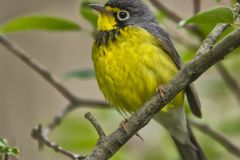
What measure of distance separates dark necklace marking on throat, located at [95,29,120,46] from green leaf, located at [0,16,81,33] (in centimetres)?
17

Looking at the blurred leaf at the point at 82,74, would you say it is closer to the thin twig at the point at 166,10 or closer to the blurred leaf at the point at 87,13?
the blurred leaf at the point at 87,13

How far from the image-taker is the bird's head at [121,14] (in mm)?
4391

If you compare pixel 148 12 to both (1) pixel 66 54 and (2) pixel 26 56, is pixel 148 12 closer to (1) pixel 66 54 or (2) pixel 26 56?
(2) pixel 26 56

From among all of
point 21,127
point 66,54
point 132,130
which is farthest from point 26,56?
point 66,54

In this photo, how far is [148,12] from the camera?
4578mm

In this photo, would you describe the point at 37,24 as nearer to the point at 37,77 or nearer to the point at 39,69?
the point at 39,69

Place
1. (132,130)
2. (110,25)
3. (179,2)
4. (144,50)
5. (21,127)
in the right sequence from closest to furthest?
(132,130) → (144,50) → (110,25) → (21,127) → (179,2)

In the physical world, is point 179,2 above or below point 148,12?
above


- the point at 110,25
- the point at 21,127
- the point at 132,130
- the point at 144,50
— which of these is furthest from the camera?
the point at 21,127

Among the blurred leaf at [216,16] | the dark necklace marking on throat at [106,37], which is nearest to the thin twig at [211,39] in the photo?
the blurred leaf at [216,16]

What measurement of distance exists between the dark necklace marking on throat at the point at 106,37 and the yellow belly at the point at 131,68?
0.02 meters

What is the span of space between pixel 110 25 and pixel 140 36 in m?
0.28

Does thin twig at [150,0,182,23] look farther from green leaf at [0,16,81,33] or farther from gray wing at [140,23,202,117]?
green leaf at [0,16,81,33]

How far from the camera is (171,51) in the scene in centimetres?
432
